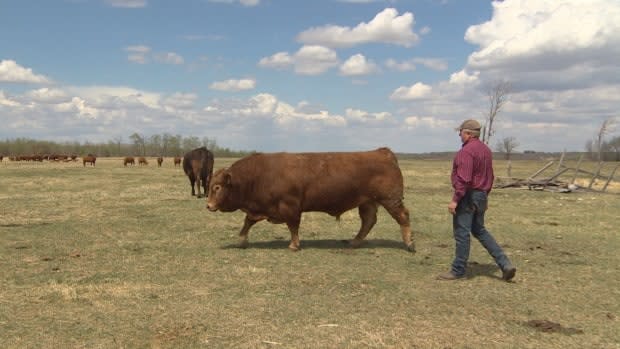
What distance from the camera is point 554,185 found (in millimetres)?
26922

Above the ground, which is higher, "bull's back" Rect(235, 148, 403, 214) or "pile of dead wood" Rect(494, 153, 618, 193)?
"bull's back" Rect(235, 148, 403, 214)

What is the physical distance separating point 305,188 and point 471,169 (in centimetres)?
372

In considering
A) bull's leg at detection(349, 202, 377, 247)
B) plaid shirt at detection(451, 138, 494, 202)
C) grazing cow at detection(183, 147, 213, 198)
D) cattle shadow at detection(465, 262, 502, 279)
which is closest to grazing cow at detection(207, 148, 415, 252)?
bull's leg at detection(349, 202, 377, 247)

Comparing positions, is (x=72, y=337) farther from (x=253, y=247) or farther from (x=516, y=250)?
(x=516, y=250)

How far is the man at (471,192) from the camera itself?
727cm

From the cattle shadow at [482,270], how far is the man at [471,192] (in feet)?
1.19

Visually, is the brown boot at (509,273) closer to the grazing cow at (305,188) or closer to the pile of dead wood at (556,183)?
the grazing cow at (305,188)

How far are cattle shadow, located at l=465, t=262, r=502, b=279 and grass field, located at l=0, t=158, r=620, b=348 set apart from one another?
0.12 ft

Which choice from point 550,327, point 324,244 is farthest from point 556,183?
point 550,327

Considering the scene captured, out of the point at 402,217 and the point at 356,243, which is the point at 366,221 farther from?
the point at 402,217

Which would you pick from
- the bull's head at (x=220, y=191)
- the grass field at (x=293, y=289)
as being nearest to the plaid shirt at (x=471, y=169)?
the grass field at (x=293, y=289)

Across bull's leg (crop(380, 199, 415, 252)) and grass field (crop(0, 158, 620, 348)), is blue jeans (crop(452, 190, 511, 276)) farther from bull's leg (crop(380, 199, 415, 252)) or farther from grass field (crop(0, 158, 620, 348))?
bull's leg (crop(380, 199, 415, 252))

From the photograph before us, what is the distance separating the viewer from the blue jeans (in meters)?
7.34

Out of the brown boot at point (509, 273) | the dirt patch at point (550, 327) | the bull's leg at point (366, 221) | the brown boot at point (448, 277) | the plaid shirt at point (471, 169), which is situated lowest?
the dirt patch at point (550, 327)
